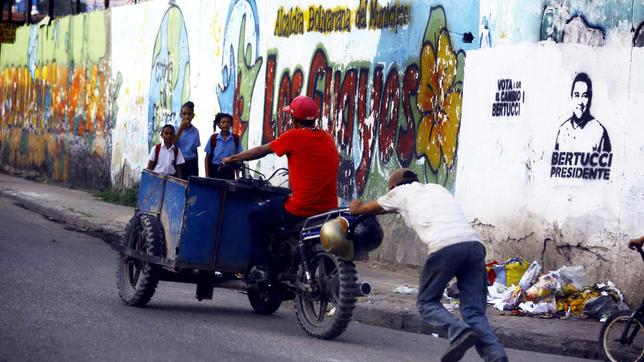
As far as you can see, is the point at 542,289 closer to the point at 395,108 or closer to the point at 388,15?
the point at 395,108

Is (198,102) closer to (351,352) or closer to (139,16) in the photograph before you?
(139,16)

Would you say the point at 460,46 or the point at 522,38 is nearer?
the point at 522,38

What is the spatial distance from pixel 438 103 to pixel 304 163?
5.00 metres

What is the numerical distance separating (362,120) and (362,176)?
755 mm

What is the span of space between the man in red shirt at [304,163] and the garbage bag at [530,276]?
2.86m

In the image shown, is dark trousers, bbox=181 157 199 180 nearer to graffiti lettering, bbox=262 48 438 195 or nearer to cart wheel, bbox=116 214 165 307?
graffiti lettering, bbox=262 48 438 195

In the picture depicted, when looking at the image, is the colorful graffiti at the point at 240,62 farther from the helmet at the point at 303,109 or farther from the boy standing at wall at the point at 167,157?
the helmet at the point at 303,109

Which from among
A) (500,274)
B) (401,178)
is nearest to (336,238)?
(401,178)

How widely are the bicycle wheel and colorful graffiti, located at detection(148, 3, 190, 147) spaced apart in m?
14.4

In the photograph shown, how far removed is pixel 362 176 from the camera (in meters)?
16.0

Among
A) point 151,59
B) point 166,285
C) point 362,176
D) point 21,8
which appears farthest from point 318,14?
point 21,8

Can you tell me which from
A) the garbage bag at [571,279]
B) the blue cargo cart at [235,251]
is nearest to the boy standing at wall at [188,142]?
the blue cargo cart at [235,251]

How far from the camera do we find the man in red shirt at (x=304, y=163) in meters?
9.78

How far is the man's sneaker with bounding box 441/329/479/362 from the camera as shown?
25.8 ft
